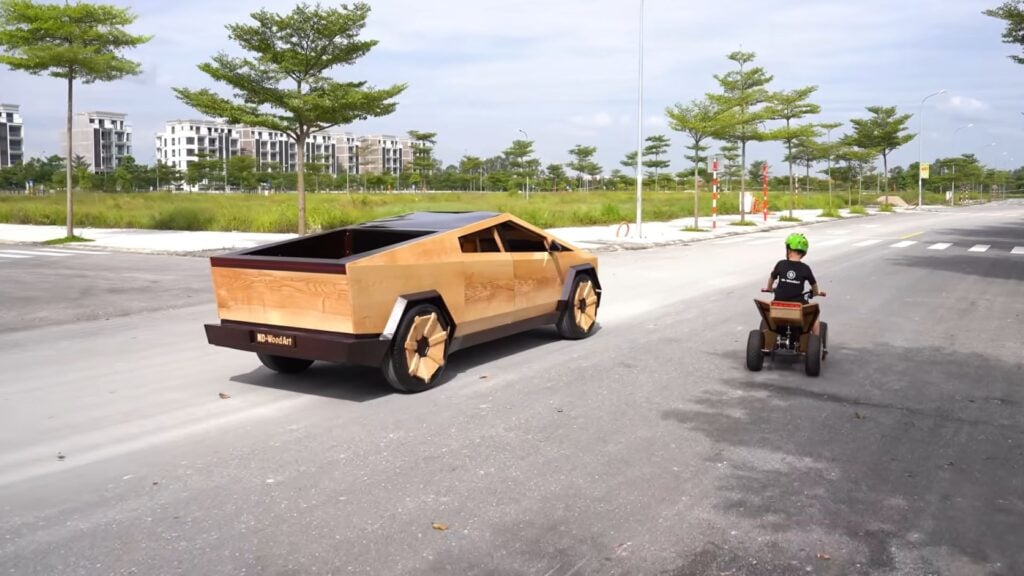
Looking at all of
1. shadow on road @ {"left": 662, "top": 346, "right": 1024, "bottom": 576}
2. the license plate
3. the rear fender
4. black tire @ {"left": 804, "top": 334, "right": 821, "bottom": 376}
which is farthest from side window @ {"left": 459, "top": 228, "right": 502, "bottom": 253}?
black tire @ {"left": 804, "top": 334, "right": 821, "bottom": 376}

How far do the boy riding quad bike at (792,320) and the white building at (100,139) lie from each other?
148 m

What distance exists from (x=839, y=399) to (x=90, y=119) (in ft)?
515

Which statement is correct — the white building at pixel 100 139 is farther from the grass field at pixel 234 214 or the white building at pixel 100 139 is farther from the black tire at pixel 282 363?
the black tire at pixel 282 363

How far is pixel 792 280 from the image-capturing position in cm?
726

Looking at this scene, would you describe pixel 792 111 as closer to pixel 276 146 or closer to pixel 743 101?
pixel 743 101

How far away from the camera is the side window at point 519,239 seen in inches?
306

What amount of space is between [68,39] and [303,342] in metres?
22.1

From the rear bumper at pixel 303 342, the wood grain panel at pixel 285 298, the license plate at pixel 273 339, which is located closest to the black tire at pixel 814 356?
the rear bumper at pixel 303 342

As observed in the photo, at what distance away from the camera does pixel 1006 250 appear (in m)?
21.6

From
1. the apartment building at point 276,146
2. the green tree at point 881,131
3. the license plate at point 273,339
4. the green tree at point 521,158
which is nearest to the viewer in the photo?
the license plate at point 273,339

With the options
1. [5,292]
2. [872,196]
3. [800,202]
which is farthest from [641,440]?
[872,196]

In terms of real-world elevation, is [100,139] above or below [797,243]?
above

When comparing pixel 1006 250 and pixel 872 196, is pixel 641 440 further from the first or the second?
pixel 872 196

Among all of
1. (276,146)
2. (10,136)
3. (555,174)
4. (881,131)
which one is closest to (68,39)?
(881,131)
